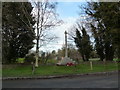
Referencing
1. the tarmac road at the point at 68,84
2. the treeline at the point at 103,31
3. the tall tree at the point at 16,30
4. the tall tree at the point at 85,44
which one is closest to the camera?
the tarmac road at the point at 68,84

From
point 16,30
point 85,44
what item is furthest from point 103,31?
point 16,30

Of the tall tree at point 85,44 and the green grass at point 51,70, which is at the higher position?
the tall tree at point 85,44

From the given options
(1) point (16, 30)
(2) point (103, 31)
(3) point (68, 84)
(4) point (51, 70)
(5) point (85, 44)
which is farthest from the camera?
(5) point (85, 44)

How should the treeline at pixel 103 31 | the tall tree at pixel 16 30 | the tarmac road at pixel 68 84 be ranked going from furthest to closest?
the tall tree at pixel 16 30, the treeline at pixel 103 31, the tarmac road at pixel 68 84

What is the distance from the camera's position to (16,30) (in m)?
30.9

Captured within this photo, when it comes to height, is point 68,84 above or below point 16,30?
below

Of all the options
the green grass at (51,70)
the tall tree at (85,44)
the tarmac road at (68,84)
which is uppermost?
the tall tree at (85,44)

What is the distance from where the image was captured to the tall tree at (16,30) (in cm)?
2977

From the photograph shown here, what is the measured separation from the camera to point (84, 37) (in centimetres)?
4478

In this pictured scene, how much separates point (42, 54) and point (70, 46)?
18.7 meters

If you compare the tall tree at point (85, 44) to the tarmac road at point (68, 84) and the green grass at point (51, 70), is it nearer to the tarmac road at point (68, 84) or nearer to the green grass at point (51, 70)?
the green grass at point (51, 70)

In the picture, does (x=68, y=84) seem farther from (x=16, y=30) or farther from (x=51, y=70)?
(x=16, y=30)

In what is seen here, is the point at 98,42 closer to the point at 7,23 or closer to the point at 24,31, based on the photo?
the point at 24,31

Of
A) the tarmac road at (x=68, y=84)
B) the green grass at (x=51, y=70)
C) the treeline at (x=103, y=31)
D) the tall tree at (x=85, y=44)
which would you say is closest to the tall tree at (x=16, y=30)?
the green grass at (x=51, y=70)
